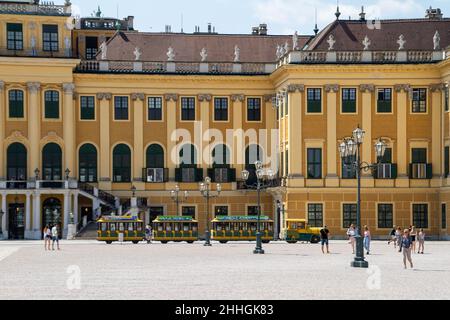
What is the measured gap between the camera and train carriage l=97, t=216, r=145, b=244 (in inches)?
2783

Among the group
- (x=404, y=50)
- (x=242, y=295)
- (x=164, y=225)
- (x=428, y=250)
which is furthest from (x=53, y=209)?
(x=242, y=295)

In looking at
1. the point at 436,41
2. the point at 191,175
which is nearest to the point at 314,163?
the point at 191,175

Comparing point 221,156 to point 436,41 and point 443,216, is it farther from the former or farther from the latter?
point 436,41

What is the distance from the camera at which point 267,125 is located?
8269 cm

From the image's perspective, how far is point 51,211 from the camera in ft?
263

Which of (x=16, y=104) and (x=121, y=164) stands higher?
(x=16, y=104)

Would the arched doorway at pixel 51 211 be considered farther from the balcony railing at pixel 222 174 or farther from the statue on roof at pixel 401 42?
the statue on roof at pixel 401 42

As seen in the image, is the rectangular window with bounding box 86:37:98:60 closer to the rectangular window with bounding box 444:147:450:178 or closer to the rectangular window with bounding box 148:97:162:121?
the rectangular window with bounding box 148:97:162:121

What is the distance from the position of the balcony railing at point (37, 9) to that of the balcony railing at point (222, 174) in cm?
1429

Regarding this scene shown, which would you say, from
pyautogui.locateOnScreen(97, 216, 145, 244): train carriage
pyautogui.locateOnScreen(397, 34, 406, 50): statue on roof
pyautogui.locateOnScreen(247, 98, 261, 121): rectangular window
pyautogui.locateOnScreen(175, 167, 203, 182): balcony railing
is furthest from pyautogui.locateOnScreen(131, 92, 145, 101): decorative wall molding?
pyautogui.locateOnScreen(397, 34, 406, 50): statue on roof

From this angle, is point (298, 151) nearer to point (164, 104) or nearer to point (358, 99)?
point (358, 99)

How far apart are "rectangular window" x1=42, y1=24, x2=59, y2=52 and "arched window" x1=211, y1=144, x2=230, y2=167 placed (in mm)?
12634

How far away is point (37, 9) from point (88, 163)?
1073 cm

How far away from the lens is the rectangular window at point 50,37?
80562 mm
